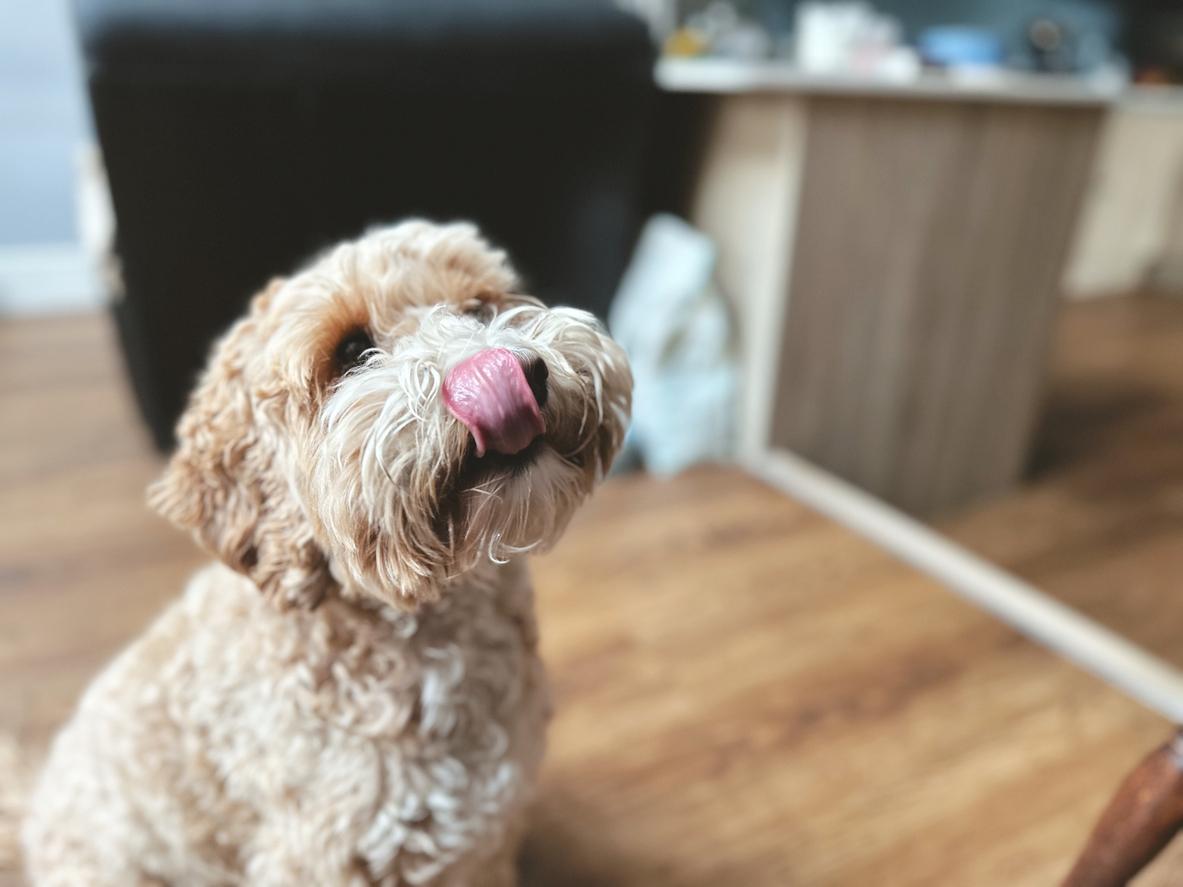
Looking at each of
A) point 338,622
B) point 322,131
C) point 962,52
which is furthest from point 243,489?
point 962,52

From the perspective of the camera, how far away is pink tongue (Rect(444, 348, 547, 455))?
1.99ft

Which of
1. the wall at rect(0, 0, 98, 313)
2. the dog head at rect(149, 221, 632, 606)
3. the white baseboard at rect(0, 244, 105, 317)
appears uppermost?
the dog head at rect(149, 221, 632, 606)

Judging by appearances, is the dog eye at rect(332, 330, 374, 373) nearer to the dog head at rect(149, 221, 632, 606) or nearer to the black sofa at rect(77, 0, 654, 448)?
the dog head at rect(149, 221, 632, 606)

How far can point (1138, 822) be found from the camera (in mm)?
755

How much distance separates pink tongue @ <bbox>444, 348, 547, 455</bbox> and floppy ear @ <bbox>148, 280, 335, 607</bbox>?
21cm

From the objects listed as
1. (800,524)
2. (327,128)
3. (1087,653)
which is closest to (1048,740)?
(1087,653)

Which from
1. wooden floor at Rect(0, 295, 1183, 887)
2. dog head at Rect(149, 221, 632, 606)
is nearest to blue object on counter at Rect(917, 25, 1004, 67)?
wooden floor at Rect(0, 295, 1183, 887)

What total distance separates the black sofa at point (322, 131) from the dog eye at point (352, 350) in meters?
1.14

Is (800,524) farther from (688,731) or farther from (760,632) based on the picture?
(688,731)

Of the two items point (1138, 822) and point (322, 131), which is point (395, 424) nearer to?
point (1138, 822)

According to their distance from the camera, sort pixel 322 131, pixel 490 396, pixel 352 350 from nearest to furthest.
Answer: pixel 490 396, pixel 352 350, pixel 322 131

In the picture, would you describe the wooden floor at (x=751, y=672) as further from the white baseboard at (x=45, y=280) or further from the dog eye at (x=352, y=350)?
the white baseboard at (x=45, y=280)

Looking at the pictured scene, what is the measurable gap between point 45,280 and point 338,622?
3.12 m

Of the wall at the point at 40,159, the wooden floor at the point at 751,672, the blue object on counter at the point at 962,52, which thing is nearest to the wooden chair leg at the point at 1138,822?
the wooden floor at the point at 751,672
